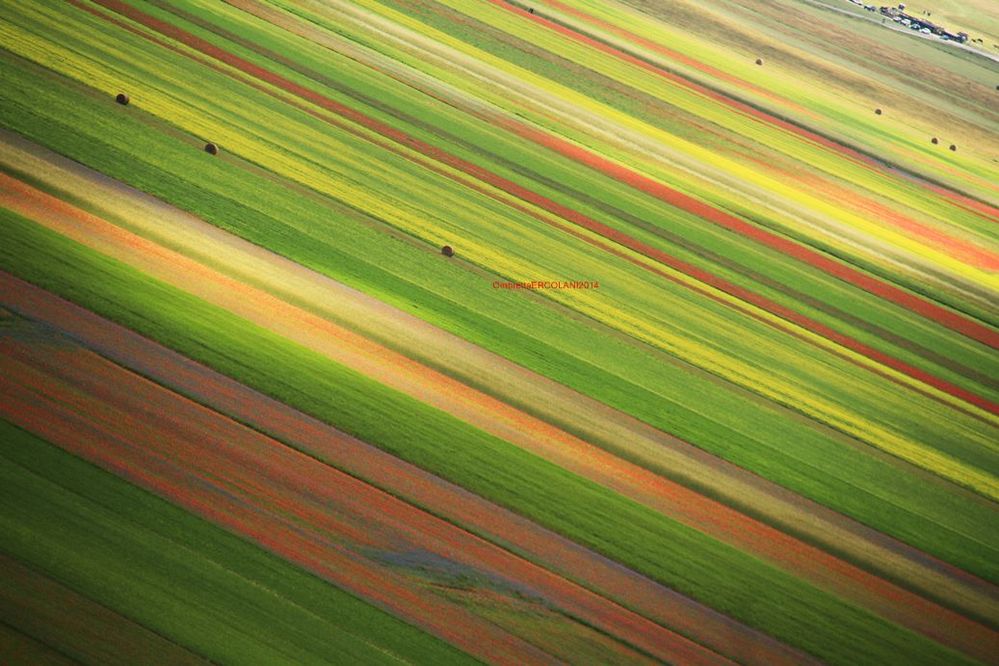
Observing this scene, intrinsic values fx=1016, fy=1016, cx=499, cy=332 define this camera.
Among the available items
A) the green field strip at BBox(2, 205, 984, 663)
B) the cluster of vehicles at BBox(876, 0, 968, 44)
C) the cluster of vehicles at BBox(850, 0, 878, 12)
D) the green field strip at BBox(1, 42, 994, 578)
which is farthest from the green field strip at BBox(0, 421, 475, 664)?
the cluster of vehicles at BBox(876, 0, 968, 44)

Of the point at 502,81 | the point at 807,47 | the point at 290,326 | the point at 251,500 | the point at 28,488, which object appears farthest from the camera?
the point at 807,47

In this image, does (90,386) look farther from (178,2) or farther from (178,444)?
(178,2)

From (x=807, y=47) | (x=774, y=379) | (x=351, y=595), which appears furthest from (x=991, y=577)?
(x=807, y=47)

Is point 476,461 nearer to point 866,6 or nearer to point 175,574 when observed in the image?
point 175,574

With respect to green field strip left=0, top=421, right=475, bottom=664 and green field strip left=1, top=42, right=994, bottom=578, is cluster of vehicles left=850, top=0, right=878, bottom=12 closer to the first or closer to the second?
green field strip left=1, top=42, right=994, bottom=578

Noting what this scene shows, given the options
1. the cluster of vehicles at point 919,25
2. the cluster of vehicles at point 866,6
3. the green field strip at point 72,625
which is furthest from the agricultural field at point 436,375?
the cluster of vehicles at point 919,25

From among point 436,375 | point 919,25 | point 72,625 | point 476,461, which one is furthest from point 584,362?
point 919,25
